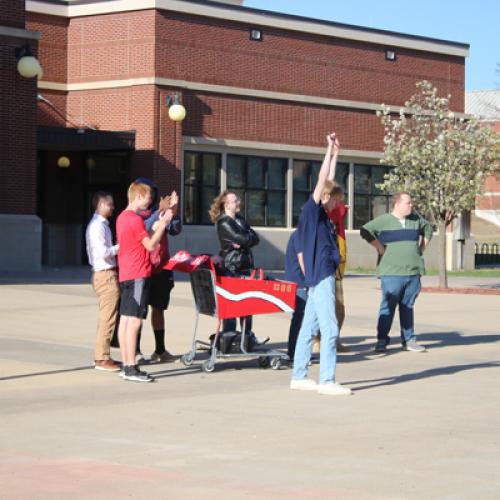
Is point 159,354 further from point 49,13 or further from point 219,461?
point 49,13

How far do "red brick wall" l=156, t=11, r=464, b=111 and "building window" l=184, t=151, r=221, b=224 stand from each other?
2391 millimetres

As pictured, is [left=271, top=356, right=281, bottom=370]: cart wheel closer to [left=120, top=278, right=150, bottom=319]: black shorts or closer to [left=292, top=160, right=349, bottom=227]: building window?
[left=120, top=278, right=150, bottom=319]: black shorts

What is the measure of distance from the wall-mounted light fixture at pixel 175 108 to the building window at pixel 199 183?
176 cm

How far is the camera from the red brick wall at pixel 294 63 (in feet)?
118

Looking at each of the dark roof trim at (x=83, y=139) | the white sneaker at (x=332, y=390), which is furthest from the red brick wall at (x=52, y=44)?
the white sneaker at (x=332, y=390)

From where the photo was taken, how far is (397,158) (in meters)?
30.4

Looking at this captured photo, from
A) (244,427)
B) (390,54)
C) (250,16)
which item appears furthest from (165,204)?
(390,54)

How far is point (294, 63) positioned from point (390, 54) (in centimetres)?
454

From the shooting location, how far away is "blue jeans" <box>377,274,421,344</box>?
1474 centimetres

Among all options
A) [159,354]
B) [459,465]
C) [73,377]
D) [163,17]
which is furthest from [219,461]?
[163,17]

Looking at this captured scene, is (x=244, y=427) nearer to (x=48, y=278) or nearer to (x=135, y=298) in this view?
(x=135, y=298)

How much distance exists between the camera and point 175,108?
115ft

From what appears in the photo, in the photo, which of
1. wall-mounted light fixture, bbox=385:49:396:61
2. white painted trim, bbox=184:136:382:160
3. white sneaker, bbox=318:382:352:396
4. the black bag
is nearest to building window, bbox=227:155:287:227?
white painted trim, bbox=184:136:382:160

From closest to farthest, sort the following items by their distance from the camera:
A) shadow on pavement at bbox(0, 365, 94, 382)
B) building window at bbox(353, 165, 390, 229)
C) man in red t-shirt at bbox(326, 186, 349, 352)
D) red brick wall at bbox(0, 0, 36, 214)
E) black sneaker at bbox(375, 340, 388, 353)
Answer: shadow on pavement at bbox(0, 365, 94, 382) < man in red t-shirt at bbox(326, 186, 349, 352) < black sneaker at bbox(375, 340, 388, 353) < red brick wall at bbox(0, 0, 36, 214) < building window at bbox(353, 165, 390, 229)
